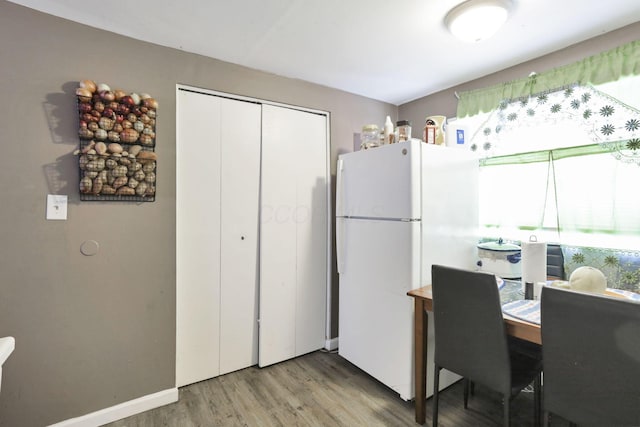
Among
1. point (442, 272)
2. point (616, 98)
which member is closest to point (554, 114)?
point (616, 98)

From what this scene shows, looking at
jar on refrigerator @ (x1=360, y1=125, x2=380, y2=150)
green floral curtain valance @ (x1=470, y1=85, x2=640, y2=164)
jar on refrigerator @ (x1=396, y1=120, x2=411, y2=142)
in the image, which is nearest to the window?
green floral curtain valance @ (x1=470, y1=85, x2=640, y2=164)

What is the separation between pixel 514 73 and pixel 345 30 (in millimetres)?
1375

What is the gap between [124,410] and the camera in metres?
1.91

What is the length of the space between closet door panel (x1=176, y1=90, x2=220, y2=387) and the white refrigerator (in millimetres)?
987

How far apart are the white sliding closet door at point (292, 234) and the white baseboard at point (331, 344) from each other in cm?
4

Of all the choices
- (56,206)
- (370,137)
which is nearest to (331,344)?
(370,137)

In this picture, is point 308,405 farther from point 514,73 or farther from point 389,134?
point 514,73

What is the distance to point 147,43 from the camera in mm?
1979

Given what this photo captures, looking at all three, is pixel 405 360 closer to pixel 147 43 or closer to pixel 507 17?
pixel 507 17

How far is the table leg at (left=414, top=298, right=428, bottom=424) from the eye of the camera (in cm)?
186

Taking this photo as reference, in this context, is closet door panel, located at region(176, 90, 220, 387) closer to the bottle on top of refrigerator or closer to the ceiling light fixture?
the bottle on top of refrigerator

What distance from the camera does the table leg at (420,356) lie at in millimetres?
1861

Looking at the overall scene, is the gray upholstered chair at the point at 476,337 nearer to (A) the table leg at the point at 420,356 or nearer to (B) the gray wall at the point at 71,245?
(A) the table leg at the point at 420,356

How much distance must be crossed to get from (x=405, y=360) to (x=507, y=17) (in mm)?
2086
